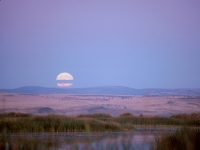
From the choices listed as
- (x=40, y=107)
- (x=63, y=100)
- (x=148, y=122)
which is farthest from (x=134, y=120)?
(x=63, y=100)

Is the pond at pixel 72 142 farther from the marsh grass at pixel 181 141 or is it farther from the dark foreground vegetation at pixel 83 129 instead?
the marsh grass at pixel 181 141

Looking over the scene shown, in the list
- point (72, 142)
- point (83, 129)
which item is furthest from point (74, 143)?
point (83, 129)

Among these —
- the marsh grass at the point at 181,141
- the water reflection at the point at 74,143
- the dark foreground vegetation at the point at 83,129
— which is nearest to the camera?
Answer: the marsh grass at the point at 181,141

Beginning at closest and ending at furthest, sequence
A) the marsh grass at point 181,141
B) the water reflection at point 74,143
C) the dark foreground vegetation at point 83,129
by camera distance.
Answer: the marsh grass at point 181,141 < the dark foreground vegetation at point 83,129 < the water reflection at point 74,143

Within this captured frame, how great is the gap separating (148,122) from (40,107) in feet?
87.8

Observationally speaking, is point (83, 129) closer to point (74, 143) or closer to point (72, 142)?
point (72, 142)

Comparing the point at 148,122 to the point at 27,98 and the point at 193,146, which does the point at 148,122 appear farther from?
the point at 27,98

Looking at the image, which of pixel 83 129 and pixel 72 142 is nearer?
pixel 72 142

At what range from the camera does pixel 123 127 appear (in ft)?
92.3

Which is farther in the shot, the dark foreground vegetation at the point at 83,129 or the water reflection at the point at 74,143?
the water reflection at the point at 74,143

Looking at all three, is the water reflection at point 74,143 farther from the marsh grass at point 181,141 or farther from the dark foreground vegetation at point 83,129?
the marsh grass at point 181,141

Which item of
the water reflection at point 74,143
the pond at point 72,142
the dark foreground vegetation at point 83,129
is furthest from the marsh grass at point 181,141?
the water reflection at point 74,143

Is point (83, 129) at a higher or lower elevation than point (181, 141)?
lower

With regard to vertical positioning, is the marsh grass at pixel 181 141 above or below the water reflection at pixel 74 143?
above
